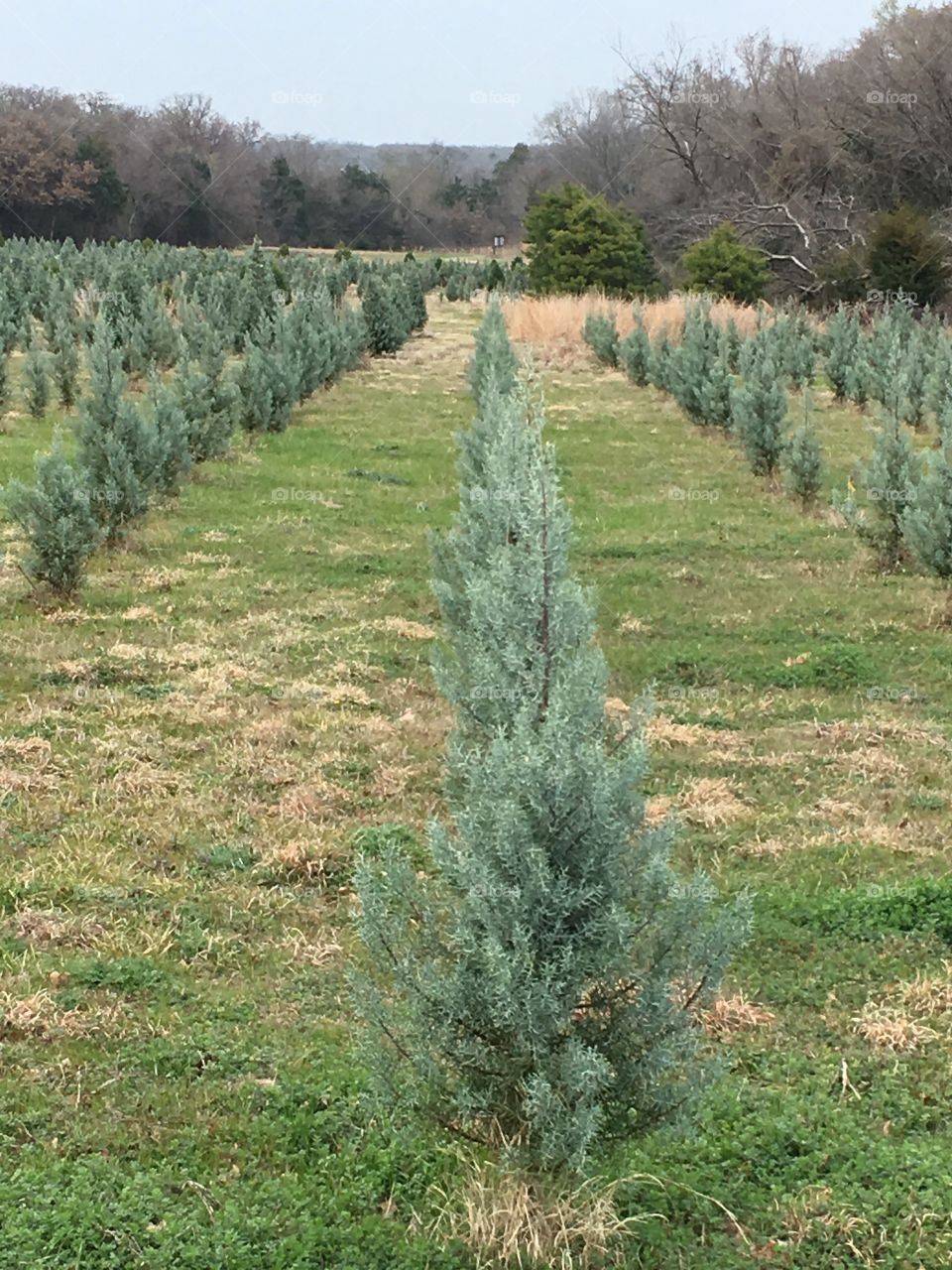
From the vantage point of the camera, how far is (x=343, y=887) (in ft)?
15.7

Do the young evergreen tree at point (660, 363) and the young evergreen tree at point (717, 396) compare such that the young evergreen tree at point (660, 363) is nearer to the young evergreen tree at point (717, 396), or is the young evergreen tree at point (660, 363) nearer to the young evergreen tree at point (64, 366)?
the young evergreen tree at point (717, 396)

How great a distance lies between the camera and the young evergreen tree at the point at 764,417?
551 inches

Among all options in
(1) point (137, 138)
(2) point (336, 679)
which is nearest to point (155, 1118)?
(2) point (336, 679)

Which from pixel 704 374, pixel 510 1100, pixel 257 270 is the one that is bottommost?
pixel 510 1100

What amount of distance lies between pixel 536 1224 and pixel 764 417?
12.4 m

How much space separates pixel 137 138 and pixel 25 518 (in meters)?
55.8

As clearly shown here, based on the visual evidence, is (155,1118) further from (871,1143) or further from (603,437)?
(603,437)

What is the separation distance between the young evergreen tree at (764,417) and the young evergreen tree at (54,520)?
826 centimetres

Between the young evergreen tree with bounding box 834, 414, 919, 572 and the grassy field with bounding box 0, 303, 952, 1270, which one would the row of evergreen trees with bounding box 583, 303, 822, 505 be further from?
the young evergreen tree with bounding box 834, 414, 919, 572

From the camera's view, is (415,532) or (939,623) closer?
(939,623)

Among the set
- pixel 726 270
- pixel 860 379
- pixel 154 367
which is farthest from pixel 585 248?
pixel 154 367

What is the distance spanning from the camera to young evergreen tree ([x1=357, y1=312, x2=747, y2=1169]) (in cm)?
255

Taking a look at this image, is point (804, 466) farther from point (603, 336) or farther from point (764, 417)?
point (603, 336)

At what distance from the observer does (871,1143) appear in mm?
3283
